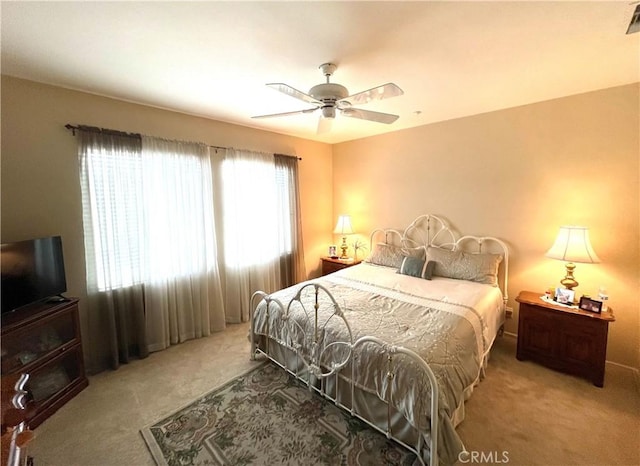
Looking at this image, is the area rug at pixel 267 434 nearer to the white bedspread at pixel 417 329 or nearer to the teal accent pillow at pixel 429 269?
the white bedspread at pixel 417 329

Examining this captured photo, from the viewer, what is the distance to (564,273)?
2787mm

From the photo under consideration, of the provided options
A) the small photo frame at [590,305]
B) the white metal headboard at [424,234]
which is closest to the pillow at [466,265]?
the white metal headboard at [424,234]

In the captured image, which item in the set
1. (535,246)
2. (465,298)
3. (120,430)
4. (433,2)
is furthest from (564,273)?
(120,430)

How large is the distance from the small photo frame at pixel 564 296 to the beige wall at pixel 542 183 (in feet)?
Answer: 1.06

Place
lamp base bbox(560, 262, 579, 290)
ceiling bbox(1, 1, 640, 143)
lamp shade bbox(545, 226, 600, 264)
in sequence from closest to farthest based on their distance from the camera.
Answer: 1. ceiling bbox(1, 1, 640, 143)
2. lamp shade bbox(545, 226, 600, 264)
3. lamp base bbox(560, 262, 579, 290)

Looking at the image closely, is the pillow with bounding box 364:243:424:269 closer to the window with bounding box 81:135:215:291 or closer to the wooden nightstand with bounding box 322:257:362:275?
the wooden nightstand with bounding box 322:257:362:275

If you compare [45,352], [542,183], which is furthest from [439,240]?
[45,352]

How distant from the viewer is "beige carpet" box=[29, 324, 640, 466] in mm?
1698

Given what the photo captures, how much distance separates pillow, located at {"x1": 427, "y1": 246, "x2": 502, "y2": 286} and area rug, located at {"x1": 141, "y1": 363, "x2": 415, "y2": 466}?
200 cm

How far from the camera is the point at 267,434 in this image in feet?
6.05

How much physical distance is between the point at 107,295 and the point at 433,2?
343 centimetres

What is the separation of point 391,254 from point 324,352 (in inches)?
81.1

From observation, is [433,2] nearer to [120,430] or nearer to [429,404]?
[429,404]

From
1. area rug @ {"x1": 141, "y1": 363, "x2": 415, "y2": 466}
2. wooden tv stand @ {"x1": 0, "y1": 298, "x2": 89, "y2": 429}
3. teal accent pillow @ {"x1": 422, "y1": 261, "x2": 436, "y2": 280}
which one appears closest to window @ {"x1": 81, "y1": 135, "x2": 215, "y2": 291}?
wooden tv stand @ {"x1": 0, "y1": 298, "x2": 89, "y2": 429}
